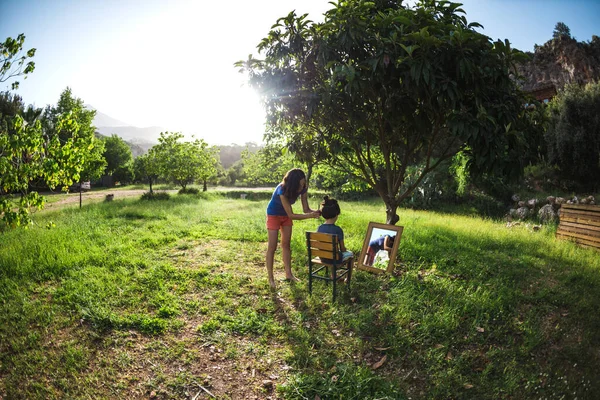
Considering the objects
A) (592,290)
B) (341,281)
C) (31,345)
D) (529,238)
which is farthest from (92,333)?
(529,238)

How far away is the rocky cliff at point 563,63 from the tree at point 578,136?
13.3 m

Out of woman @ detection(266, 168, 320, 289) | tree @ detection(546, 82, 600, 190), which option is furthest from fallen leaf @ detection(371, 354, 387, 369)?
tree @ detection(546, 82, 600, 190)

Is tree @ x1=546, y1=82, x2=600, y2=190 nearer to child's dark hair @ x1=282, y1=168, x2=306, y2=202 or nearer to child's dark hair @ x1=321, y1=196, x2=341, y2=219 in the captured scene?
child's dark hair @ x1=321, y1=196, x2=341, y2=219

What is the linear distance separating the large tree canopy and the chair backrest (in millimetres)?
1827

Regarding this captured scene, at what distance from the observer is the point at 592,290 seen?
5.04m

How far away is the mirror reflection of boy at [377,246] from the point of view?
611 centimetres

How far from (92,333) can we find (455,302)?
519 cm

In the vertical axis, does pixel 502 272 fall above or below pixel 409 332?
above

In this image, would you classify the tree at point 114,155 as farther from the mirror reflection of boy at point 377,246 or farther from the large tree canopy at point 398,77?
the mirror reflection of boy at point 377,246

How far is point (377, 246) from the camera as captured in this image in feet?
20.6

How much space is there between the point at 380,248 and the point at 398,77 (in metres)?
3.25

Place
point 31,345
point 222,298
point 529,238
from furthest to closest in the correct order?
point 529,238 → point 222,298 → point 31,345

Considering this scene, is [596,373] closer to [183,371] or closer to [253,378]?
[253,378]

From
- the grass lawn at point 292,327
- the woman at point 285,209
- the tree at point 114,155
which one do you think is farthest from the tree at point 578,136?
the tree at point 114,155
